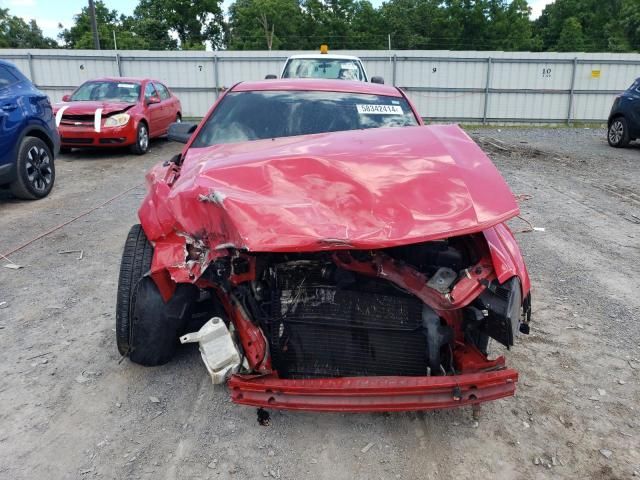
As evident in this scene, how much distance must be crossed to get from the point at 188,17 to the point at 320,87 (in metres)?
53.0

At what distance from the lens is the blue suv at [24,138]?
636 centimetres

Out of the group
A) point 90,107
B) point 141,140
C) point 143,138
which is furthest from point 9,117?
point 143,138

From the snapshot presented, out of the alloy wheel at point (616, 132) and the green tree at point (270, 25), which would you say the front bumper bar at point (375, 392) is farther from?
the green tree at point (270, 25)

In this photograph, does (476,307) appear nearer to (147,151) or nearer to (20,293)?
(20,293)

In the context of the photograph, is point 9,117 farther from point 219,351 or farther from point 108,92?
point 219,351

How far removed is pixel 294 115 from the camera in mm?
3992

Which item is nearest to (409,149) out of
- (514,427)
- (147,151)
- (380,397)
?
(380,397)

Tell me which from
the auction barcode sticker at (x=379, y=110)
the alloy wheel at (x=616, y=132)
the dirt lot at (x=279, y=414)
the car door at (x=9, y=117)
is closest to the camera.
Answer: the dirt lot at (x=279, y=414)

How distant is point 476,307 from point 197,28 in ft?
183

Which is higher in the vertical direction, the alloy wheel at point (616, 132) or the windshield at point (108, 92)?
the windshield at point (108, 92)

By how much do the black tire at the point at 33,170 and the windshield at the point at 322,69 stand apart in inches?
188

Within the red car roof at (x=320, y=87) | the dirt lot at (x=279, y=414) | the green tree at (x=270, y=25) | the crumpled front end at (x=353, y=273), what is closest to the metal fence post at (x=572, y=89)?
the dirt lot at (x=279, y=414)

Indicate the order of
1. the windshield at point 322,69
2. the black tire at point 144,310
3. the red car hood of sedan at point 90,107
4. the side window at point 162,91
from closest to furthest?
1. the black tire at point 144,310
2. the red car hood of sedan at point 90,107
3. the windshield at point 322,69
4. the side window at point 162,91

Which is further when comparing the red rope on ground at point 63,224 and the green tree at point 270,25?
the green tree at point 270,25
